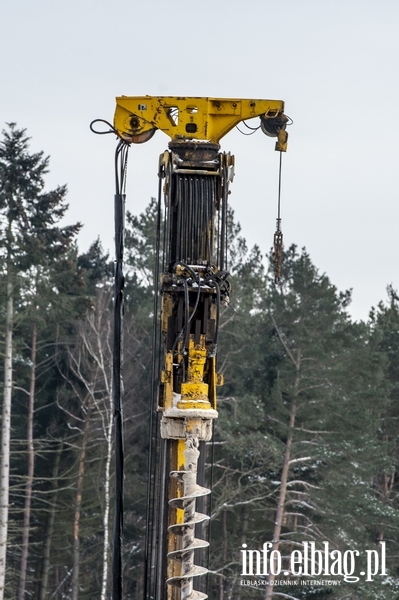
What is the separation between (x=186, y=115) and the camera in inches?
391

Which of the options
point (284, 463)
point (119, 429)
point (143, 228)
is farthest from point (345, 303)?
point (119, 429)

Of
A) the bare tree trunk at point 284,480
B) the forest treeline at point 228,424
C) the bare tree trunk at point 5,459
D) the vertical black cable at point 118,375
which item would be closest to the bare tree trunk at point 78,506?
the forest treeline at point 228,424

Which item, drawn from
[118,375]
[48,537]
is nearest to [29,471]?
[48,537]

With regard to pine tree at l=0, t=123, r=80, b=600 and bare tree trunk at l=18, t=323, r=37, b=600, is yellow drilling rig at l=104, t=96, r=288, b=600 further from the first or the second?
bare tree trunk at l=18, t=323, r=37, b=600

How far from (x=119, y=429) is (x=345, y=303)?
87.2ft

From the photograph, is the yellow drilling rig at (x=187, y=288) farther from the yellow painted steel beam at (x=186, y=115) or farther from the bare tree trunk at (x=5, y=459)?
the bare tree trunk at (x=5, y=459)

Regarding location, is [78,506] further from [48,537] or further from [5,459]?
[5,459]

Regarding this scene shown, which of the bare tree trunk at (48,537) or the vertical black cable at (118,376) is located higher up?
the vertical black cable at (118,376)

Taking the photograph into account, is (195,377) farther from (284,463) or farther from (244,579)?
(244,579)

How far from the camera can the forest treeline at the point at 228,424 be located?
108ft

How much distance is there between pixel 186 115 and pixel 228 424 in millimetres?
23824

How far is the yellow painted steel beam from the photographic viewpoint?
9945 mm

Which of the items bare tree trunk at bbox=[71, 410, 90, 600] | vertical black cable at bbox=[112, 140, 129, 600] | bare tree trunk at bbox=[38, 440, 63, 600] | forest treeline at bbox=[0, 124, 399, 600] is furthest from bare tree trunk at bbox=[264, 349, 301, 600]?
vertical black cable at bbox=[112, 140, 129, 600]

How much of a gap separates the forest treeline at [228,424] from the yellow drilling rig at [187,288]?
702 inches
